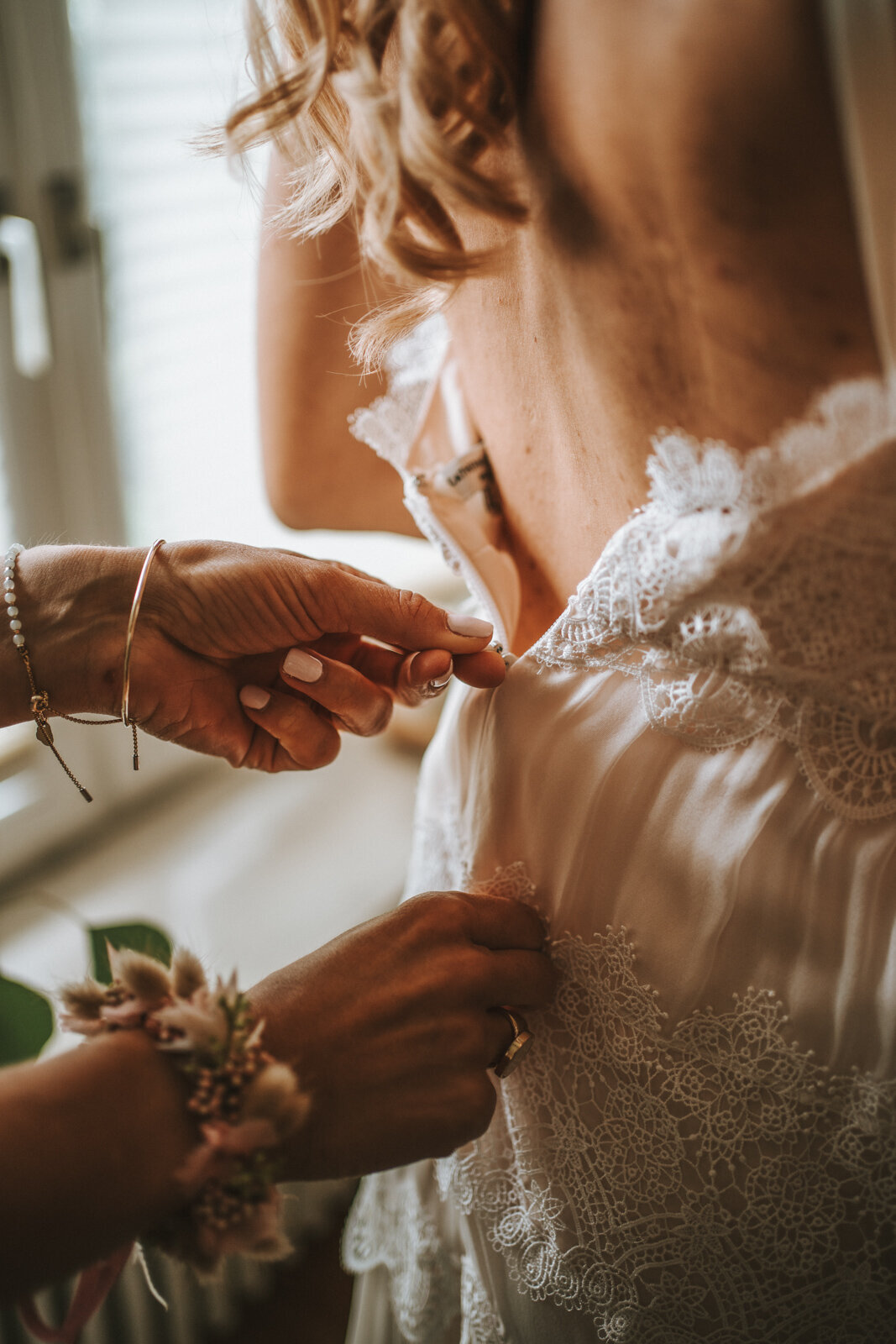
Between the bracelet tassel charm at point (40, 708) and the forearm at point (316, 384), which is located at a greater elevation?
the forearm at point (316, 384)

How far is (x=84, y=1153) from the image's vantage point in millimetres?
448

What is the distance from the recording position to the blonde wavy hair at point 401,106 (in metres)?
0.46

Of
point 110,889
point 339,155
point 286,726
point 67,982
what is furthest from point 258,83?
point 110,889

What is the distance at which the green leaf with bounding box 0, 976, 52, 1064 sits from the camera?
30.6 inches

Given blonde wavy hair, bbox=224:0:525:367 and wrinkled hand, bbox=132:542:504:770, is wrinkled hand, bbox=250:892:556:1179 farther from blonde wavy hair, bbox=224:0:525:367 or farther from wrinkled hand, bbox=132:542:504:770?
blonde wavy hair, bbox=224:0:525:367

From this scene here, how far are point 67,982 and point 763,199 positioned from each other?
57cm

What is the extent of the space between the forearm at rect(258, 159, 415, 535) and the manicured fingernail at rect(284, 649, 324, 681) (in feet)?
0.99

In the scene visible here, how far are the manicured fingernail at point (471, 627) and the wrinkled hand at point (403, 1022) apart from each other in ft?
0.64

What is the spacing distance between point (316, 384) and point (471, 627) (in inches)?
15.0

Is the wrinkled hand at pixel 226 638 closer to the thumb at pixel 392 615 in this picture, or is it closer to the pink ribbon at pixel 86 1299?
the thumb at pixel 392 615

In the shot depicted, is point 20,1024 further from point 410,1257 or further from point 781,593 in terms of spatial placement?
point 781,593

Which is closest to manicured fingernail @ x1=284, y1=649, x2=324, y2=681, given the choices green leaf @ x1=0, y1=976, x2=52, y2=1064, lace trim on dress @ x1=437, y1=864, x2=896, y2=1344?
lace trim on dress @ x1=437, y1=864, x2=896, y2=1344

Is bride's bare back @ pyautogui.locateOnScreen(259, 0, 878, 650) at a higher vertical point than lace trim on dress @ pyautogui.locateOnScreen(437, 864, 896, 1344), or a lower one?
higher

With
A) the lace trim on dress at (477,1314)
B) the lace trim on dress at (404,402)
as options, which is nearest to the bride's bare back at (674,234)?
the lace trim on dress at (404,402)
